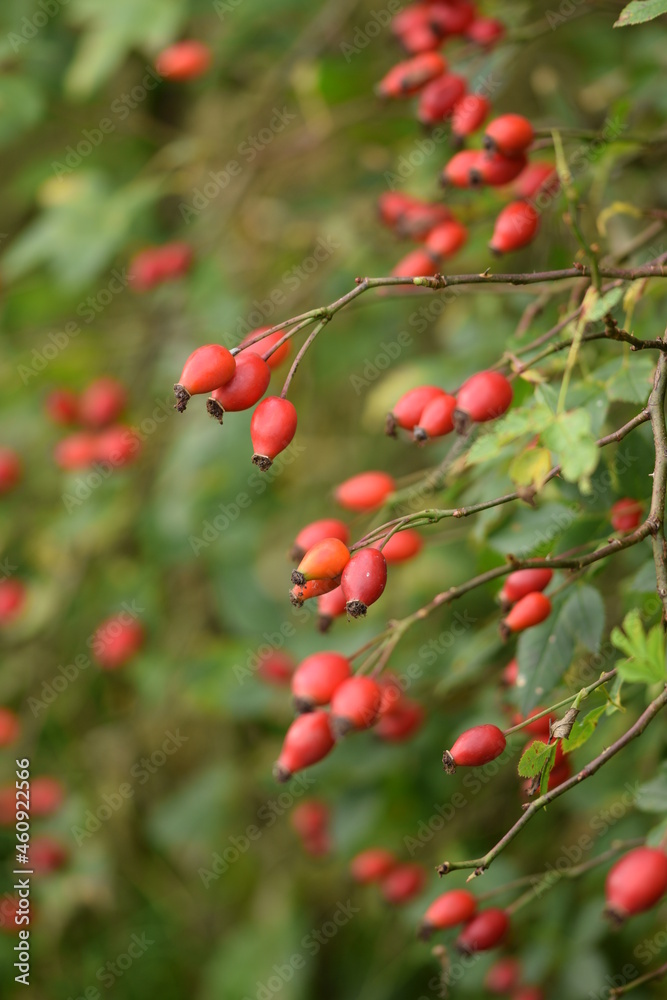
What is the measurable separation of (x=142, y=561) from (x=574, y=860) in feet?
3.59

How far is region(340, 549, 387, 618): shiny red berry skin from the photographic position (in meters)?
0.72

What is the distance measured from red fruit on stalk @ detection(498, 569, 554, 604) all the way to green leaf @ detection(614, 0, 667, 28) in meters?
0.52

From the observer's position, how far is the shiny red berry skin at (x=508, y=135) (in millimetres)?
984

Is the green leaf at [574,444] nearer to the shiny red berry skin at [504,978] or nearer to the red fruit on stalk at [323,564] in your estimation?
the red fruit on stalk at [323,564]

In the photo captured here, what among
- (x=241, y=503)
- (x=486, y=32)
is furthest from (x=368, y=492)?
(x=241, y=503)

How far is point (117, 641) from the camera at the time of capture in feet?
6.60

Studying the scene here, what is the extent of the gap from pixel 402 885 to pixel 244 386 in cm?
115

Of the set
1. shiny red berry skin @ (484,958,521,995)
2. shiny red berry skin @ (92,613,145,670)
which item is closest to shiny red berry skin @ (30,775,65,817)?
shiny red berry skin @ (92,613,145,670)

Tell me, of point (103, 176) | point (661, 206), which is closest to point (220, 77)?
point (103, 176)

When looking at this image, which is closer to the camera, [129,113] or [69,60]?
[69,60]

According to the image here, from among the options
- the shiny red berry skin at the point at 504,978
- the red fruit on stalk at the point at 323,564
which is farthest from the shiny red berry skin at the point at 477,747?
the shiny red berry skin at the point at 504,978

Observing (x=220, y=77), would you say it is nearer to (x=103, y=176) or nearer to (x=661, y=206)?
(x=103, y=176)

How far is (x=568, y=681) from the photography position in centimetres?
100

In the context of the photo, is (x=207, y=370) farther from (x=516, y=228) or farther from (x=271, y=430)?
(x=516, y=228)
